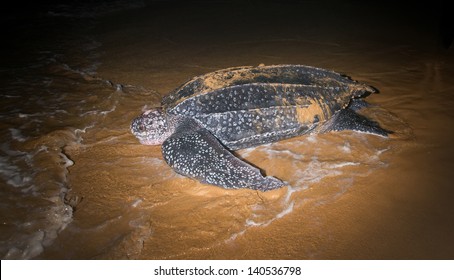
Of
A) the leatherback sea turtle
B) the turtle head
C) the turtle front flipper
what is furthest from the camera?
the turtle head

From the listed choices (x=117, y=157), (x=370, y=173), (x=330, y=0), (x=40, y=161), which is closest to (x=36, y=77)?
(x=40, y=161)

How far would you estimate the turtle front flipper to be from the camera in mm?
2227

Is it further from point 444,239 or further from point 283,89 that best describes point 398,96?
point 444,239

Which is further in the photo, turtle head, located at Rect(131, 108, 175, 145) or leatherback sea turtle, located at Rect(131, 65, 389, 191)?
turtle head, located at Rect(131, 108, 175, 145)

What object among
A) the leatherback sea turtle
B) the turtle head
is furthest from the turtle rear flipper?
the turtle head

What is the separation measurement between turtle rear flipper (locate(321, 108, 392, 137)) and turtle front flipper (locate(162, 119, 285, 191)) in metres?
1.13

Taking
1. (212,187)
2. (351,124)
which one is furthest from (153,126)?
(351,124)

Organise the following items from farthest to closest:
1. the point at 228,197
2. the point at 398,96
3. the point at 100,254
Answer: the point at 398,96 < the point at 228,197 < the point at 100,254

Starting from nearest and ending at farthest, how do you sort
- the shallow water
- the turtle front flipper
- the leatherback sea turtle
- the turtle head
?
the shallow water
the turtle front flipper
the leatherback sea turtle
the turtle head

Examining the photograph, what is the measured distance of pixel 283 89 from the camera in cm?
266

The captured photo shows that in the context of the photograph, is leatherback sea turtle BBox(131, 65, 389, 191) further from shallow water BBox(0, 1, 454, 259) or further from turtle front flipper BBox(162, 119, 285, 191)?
shallow water BBox(0, 1, 454, 259)

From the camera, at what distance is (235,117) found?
2.55 meters

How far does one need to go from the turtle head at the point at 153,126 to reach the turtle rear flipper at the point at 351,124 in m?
1.70

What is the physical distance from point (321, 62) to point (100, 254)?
180 inches
